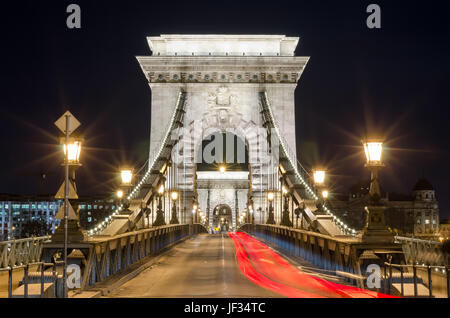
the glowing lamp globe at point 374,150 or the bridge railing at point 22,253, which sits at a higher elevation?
the glowing lamp globe at point 374,150

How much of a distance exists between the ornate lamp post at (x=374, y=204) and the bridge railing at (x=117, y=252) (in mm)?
6510

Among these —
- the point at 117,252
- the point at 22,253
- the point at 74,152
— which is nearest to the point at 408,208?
the point at 22,253

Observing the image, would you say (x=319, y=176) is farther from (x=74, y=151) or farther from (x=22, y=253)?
(x=74, y=151)

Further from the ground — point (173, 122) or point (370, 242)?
point (173, 122)

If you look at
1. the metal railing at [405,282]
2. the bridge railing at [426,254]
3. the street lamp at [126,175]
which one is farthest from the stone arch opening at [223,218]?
the metal railing at [405,282]

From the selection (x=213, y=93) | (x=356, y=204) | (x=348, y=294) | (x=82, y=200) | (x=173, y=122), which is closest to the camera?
(x=348, y=294)

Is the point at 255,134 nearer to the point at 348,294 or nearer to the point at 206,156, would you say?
the point at 206,156

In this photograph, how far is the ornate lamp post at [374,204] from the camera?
14.3 metres

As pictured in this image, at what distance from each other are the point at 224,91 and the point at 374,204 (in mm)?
47265

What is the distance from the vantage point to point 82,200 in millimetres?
155250

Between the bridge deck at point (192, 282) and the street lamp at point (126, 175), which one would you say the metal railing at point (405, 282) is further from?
the street lamp at point (126, 175)

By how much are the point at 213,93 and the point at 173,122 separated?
20.4ft

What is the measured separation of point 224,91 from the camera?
6119 cm
